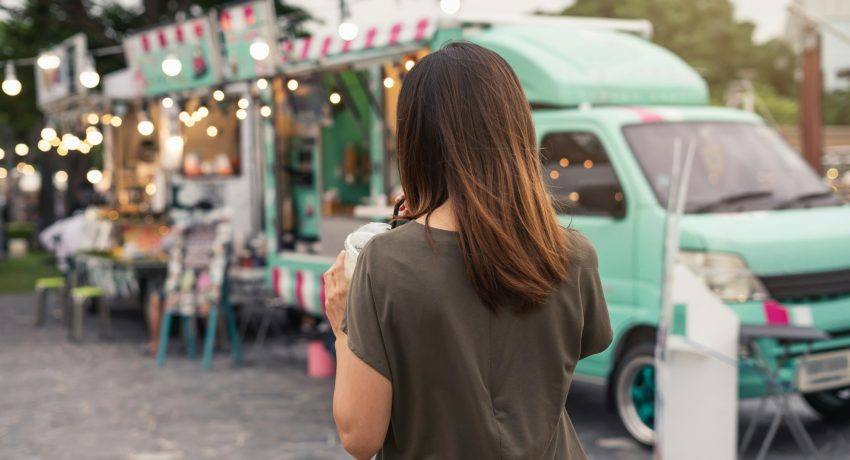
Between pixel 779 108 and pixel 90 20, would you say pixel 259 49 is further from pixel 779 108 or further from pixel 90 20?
pixel 779 108

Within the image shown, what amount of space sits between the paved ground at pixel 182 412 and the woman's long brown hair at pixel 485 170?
15.8 ft

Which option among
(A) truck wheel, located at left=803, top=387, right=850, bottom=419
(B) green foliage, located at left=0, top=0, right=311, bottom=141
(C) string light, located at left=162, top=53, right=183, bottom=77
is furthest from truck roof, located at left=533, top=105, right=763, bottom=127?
(B) green foliage, located at left=0, top=0, right=311, bottom=141

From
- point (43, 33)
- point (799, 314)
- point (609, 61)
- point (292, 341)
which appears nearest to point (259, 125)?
point (292, 341)

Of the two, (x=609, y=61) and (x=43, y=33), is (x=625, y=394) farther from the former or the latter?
(x=43, y=33)

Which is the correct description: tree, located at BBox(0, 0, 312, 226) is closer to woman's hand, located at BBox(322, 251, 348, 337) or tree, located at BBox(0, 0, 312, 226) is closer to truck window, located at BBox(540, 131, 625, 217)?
truck window, located at BBox(540, 131, 625, 217)

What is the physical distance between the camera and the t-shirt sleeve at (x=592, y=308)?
1.99 m

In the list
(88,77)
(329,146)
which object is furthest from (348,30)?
(88,77)

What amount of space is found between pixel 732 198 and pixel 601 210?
2.66 ft

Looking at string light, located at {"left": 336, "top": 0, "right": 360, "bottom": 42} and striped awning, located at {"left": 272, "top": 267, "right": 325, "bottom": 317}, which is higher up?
string light, located at {"left": 336, "top": 0, "right": 360, "bottom": 42}

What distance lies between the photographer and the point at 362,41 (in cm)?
880

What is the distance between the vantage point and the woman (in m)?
1.83

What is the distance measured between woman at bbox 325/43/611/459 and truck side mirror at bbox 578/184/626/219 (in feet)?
15.6

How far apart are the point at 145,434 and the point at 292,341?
13.6ft

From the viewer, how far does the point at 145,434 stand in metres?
7.20
